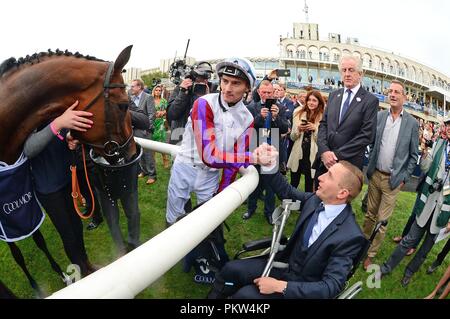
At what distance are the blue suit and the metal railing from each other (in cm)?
63

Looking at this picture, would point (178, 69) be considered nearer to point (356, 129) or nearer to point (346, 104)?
point (346, 104)

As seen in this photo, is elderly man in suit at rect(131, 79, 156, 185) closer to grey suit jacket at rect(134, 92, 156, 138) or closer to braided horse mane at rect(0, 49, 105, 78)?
grey suit jacket at rect(134, 92, 156, 138)

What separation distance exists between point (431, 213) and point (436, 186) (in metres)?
0.33

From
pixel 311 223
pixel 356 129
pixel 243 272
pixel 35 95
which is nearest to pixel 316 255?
pixel 311 223

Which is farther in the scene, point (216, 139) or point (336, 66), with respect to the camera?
point (336, 66)

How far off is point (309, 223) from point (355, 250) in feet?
1.26

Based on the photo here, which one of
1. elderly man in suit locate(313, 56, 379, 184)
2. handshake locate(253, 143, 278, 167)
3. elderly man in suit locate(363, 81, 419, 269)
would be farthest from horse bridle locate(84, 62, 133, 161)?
elderly man in suit locate(363, 81, 419, 269)

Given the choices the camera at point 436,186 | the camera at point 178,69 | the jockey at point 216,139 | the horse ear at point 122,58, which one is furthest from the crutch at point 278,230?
the camera at point 178,69

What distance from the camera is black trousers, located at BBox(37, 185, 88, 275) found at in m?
2.54

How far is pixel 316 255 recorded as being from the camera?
1.96 m
